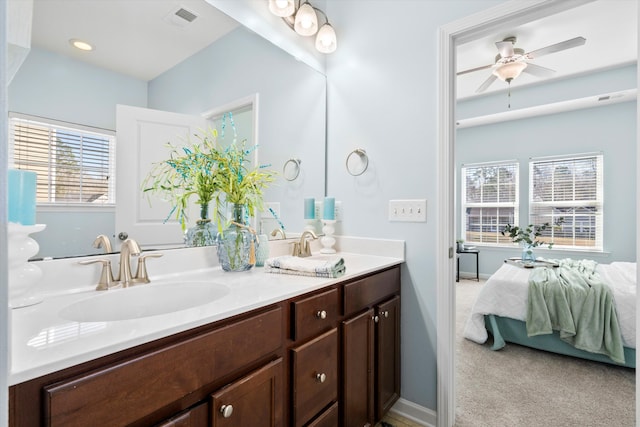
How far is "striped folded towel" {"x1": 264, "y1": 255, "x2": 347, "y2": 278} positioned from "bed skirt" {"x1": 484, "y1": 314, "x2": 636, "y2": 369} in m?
2.15

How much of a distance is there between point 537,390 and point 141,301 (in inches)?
97.7

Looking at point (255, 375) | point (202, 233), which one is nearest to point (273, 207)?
point (202, 233)

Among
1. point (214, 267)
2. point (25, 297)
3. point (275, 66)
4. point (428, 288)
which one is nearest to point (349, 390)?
point (428, 288)

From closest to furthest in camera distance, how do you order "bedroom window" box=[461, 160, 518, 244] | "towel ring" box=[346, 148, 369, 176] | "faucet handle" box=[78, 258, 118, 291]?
"faucet handle" box=[78, 258, 118, 291], "towel ring" box=[346, 148, 369, 176], "bedroom window" box=[461, 160, 518, 244]

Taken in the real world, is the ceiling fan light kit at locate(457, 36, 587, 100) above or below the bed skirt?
above

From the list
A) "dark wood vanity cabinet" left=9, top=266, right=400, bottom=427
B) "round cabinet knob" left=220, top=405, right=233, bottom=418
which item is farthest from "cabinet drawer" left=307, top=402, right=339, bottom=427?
"round cabinet knob" left=220, top=405, right=233, bottom=418

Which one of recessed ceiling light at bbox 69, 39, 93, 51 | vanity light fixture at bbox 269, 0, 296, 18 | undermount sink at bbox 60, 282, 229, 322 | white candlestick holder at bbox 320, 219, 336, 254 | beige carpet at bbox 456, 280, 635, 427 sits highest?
vanity light fixture at bbox 269, 0, 296, 18

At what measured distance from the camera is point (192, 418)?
762 millimetres

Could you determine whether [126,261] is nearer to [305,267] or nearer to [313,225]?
[305,267]

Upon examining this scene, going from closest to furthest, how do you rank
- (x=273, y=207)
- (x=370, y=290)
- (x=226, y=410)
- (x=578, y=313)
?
(x=226, y=410) → (x=370, y=290) → (x=273, y=207) → (x=578, y=313)

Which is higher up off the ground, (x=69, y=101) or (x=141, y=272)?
(x=69, y=101)

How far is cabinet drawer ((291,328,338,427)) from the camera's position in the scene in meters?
1.09

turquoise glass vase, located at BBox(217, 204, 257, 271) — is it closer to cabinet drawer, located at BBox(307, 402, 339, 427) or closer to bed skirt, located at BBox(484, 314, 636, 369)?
cabinet drawer, located at BBox(307, 402, 339, 427)

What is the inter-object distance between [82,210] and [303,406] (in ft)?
3.40
